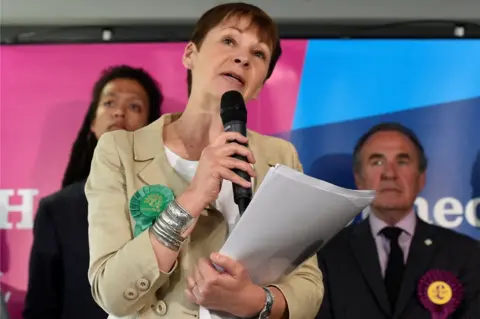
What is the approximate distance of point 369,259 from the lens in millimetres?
2004

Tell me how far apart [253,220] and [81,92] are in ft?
4.56

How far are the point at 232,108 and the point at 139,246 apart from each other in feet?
1.02

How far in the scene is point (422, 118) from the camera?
2160 mm

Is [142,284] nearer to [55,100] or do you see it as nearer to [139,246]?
[139,246]

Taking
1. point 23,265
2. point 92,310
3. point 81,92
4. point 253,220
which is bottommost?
point 92,310

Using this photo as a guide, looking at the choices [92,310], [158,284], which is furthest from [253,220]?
[92,310]

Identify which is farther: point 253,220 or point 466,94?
point 466,94

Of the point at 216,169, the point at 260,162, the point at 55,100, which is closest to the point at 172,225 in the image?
the point at 216,169

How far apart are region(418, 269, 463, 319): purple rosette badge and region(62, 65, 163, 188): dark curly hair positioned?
1132 millimetres

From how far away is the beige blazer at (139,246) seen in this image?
1.06 meters

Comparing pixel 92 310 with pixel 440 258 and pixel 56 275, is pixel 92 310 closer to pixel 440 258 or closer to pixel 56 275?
pixel 56 275

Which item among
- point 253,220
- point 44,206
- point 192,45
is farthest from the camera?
point 44,206

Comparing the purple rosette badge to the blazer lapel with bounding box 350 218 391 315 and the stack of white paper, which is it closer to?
the blazer lapel with bounding box 350 218 391 315

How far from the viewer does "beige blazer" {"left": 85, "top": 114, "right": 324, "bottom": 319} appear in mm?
1063
